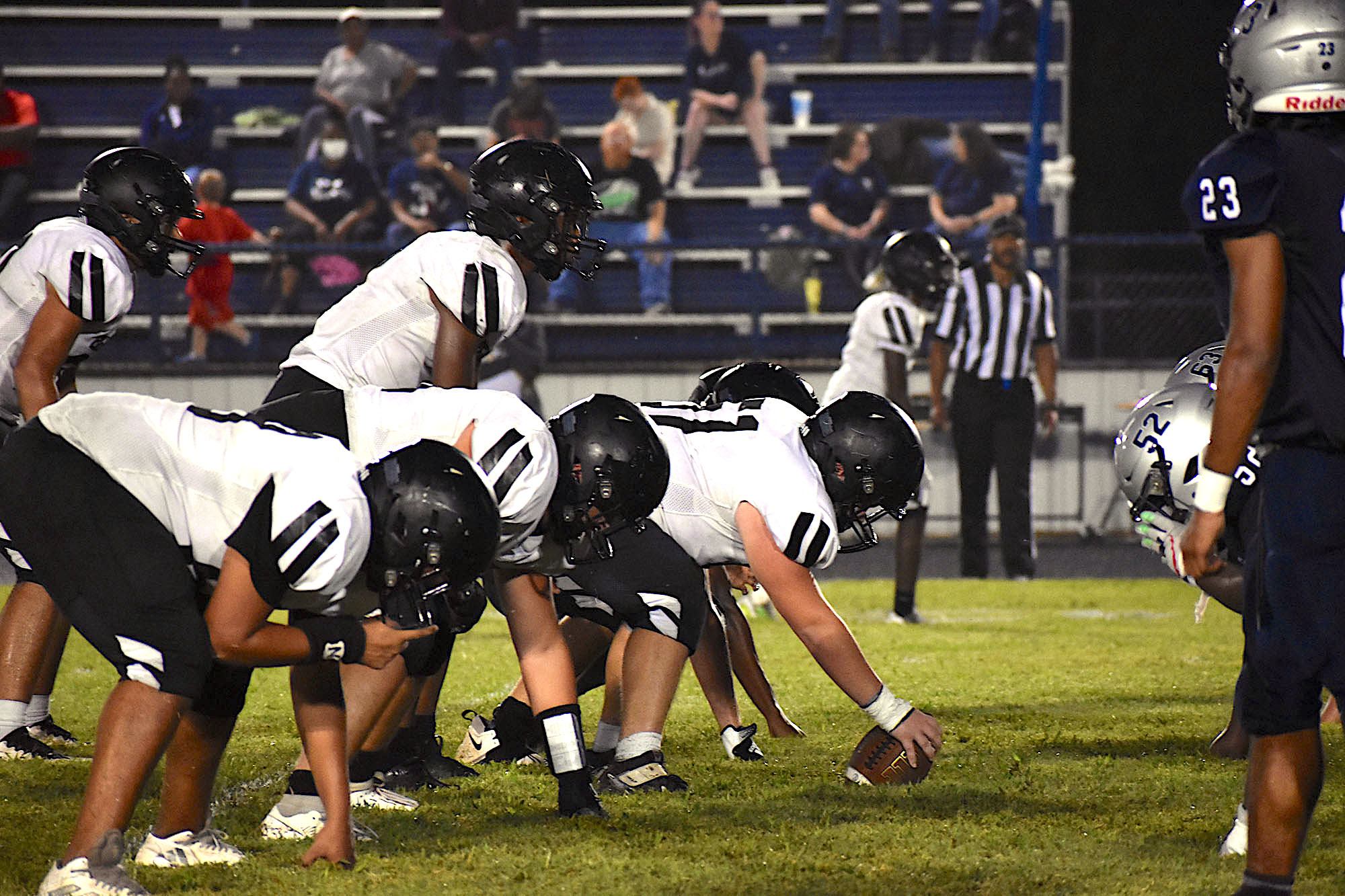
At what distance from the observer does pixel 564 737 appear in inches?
140

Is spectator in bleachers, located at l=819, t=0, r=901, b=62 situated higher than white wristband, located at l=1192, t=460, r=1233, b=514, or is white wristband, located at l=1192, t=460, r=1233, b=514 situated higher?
spectator in bleachers, located at l=819, t=0, r=901, b=62

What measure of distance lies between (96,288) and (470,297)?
1.10 metres

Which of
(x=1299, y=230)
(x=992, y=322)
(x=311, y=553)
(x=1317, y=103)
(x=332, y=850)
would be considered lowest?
(x=332, y=850)

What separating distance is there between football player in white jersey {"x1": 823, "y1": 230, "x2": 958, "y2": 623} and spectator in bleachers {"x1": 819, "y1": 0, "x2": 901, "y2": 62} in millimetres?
6463

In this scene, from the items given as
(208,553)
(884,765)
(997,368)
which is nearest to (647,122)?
(997,368)

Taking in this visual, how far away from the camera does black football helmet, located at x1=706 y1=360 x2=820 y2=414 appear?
16.1 ft

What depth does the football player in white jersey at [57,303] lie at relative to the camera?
14.3 feet

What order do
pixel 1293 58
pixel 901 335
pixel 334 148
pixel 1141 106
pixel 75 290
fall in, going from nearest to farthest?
pixel 1293 58
pixel 75 290
pixel 901 335
pixel 334 148
pixel 1141 106

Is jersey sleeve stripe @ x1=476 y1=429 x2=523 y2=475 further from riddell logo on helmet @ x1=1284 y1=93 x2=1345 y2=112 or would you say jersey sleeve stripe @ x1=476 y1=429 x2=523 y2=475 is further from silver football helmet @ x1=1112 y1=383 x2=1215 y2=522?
riddell logo on helmet @ x1=1284 y1=93 x2=1345 y2=112

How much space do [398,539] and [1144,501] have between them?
5.77 ft

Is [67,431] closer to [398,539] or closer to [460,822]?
[398,539]

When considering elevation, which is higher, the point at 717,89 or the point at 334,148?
the point at 717,89

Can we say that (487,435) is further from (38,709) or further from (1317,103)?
(38,709)

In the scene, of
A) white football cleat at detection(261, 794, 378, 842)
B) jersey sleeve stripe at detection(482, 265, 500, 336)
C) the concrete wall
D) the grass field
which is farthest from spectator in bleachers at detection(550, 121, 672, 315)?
white football cleat at detection(261, 794, 378, 842)
